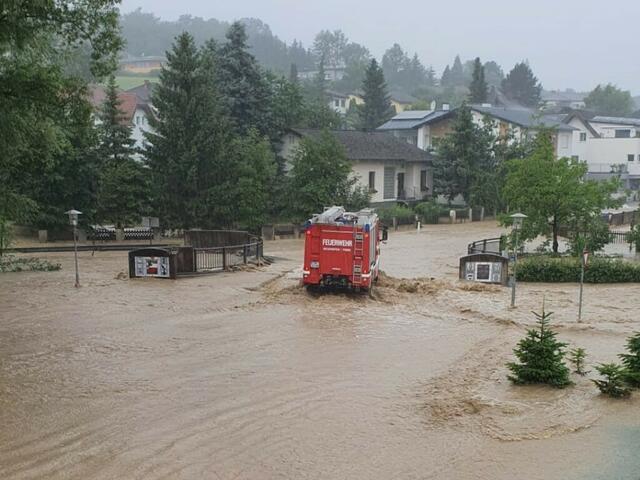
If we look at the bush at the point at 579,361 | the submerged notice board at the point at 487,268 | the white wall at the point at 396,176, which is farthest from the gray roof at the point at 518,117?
the bush at the point at 579,361

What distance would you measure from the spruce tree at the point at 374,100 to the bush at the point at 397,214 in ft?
139

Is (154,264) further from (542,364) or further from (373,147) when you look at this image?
(373,147)

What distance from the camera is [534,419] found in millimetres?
12367

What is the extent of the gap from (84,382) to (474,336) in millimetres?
10334

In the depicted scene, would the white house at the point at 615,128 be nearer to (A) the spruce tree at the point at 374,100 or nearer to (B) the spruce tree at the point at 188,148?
(A) the spruce tree at the point at 374,100

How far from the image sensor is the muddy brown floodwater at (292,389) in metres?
10.5

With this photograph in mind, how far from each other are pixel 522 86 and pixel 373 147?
11279 cm

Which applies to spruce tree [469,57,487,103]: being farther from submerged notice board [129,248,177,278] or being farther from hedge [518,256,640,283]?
submerged notice board [129,248,177,278]

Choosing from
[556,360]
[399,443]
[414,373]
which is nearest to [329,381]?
[414,373]

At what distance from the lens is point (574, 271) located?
28.4 meters

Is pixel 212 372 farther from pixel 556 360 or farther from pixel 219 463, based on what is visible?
pixel 556 360

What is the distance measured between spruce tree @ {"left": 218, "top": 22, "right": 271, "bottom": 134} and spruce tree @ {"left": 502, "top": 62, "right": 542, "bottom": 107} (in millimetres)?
116581

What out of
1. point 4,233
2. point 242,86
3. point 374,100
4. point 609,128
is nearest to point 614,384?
point 4,233

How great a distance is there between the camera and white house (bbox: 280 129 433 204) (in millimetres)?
56844
